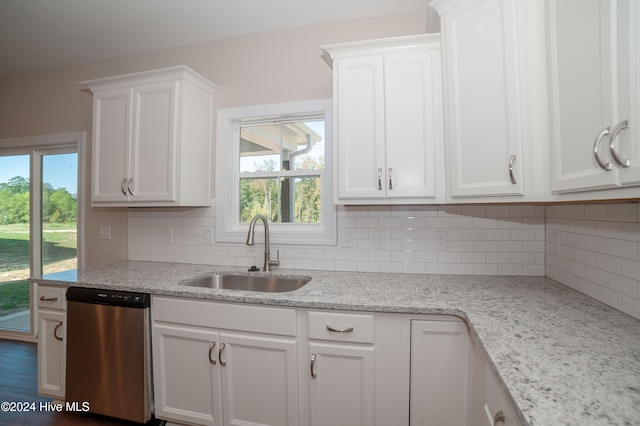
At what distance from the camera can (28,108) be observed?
120 inches

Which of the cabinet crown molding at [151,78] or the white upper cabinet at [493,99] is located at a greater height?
the cabinet crown molding at [151,78]

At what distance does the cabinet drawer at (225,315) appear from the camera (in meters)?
1.58

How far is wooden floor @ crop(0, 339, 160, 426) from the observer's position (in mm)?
1938

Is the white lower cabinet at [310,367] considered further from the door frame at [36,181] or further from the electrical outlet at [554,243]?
the door frame at [36,181]

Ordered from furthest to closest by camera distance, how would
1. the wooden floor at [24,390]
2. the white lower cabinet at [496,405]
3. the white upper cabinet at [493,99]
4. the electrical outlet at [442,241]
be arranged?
the electrical outlet at [442,241] → the wooden floor at [24,390] → the white upper cabinet at [493,99] → the white lower cabinet at [496,405]

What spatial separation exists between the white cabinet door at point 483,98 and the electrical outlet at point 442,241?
468 mm

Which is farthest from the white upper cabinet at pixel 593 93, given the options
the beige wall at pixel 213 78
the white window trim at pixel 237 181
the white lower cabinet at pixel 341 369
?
the white window trim at pixel 237 181

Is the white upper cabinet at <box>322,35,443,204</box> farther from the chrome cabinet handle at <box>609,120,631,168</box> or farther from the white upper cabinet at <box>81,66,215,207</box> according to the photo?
the white upper cabinet at <box>81,66,215,207</box>

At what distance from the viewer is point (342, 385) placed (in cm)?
151

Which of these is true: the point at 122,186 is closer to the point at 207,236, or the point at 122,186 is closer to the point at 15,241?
the point at 207,236

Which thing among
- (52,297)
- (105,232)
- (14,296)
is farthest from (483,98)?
(14,296)

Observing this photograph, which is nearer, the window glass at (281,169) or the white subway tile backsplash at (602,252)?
the white subway tile backsplash at (602,252)

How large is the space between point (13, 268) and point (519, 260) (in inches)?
186

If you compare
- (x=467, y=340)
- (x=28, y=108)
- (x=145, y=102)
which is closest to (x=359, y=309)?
(x=467, y=340)
